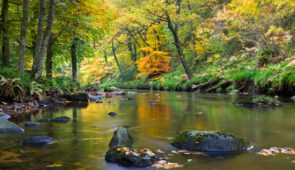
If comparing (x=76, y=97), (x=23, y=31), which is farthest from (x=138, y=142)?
(x=76, y=97)

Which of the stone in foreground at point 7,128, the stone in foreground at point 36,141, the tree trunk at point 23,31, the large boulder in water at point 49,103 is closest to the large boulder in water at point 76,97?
the large boulder in water at point 49,103

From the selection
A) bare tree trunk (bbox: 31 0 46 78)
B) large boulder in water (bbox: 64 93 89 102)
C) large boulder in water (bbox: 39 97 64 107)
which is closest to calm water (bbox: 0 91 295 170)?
large boulder in water (bbox: 39 97 64 107)

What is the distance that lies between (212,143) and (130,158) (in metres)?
1.11

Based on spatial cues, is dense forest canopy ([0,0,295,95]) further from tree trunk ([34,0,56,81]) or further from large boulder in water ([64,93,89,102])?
large boulder in water ([64,93,89,102])

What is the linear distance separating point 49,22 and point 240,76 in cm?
1032

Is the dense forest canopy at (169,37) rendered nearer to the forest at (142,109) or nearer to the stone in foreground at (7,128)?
the forest at (142,109)

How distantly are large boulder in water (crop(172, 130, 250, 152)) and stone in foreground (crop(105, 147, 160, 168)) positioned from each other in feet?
2.08

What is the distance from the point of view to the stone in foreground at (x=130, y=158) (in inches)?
98.5

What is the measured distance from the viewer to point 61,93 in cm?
1045

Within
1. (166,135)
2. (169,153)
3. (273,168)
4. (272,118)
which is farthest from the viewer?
(272,118)

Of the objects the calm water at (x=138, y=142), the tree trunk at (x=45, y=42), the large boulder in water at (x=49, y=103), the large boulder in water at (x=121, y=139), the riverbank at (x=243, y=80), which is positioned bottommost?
the calm water at (x=138, y=142)

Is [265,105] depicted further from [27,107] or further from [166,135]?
[27,107]

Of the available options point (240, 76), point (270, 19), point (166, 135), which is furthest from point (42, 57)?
point (270, 19)

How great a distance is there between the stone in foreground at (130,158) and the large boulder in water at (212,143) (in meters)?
0.63
